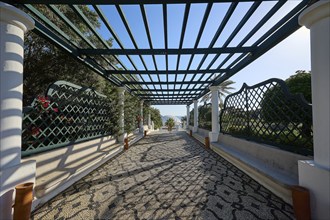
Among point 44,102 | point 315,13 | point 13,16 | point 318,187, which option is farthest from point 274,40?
point 44,102

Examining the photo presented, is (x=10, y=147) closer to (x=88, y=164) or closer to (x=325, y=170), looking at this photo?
(x=88, y=164)

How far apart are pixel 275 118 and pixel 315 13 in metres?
2.92

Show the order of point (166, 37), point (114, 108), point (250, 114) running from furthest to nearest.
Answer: point (114, 108), point (250, 114), point (166, 37)

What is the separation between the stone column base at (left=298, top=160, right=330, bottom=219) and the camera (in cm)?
212

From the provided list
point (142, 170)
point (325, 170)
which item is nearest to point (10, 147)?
point (142, 170)

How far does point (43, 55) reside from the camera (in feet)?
20.3

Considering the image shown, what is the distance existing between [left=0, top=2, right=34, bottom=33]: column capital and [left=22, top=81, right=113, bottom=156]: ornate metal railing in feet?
5.82

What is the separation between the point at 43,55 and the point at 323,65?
7989 mm

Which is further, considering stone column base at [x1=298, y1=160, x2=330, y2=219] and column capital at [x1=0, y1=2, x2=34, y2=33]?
column capital at [x1=0, y1=2, x2=34, y2=33]

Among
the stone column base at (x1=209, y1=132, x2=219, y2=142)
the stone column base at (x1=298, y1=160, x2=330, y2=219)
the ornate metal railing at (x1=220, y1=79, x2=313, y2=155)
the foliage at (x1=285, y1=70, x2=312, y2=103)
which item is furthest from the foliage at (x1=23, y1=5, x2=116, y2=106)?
the foliage at (x1=285, y1=70, x2=312, y2=103)

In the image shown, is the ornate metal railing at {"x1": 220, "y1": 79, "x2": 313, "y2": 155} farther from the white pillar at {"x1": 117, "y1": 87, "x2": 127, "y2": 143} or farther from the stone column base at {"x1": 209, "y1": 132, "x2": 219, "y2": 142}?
the white pillar at {"x1": 117, "y1": 87, "x2": 127, "y2": 143}

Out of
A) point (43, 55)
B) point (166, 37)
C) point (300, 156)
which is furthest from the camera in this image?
point (43, 55)

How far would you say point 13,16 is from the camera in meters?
2.49

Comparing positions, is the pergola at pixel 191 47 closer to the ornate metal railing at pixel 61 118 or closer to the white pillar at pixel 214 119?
the ornate metal railing at pixel 61 118
